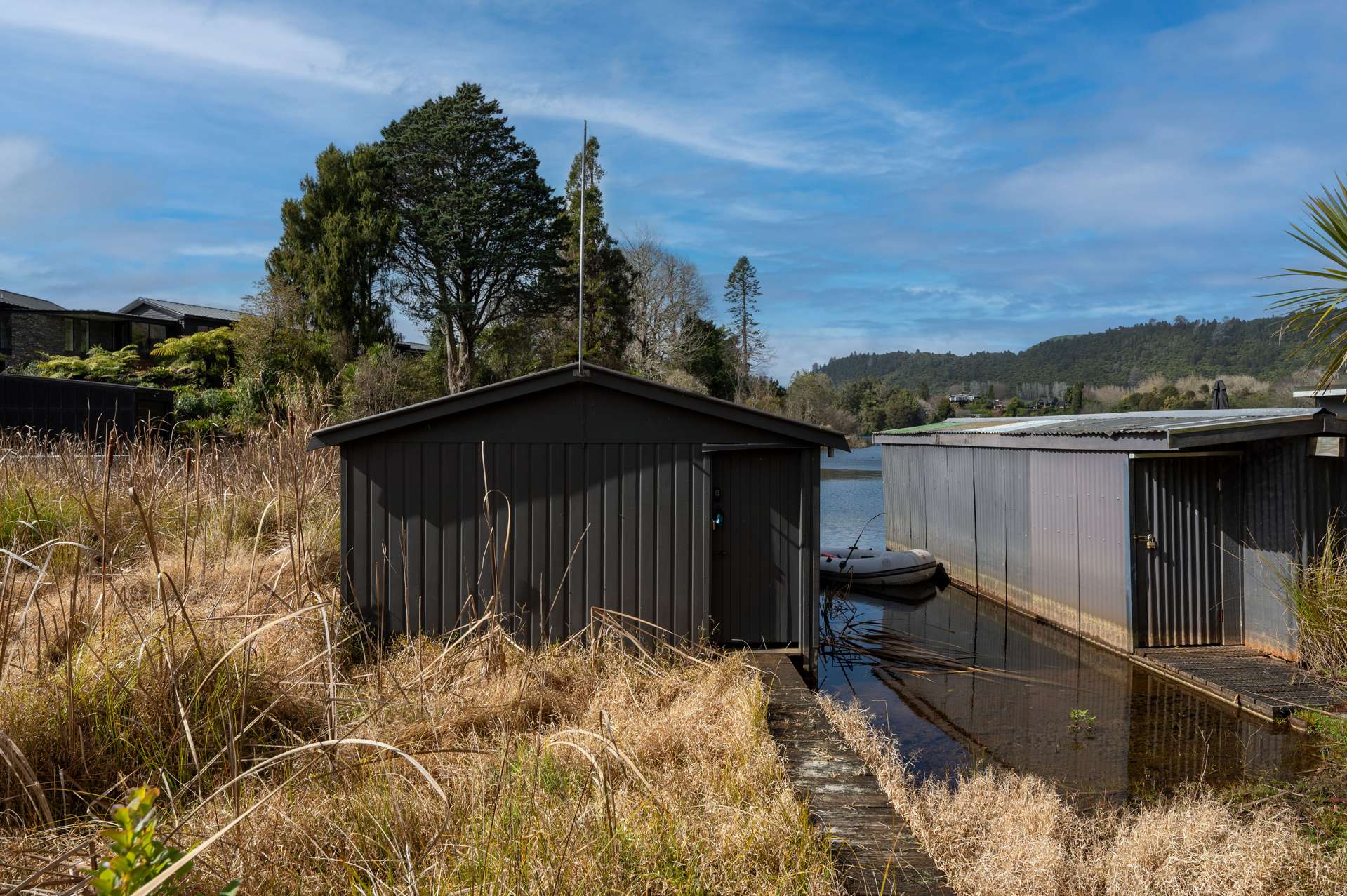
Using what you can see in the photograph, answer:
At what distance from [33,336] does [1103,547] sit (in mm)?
32867

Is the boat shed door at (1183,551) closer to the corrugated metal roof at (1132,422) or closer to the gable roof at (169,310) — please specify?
the corrugated metal roof at (1132,422)

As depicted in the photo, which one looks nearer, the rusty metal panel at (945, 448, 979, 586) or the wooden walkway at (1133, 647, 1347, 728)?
the wooden walkway at (1133, 647, 1347, 728)

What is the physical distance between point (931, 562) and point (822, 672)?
4.90 metres

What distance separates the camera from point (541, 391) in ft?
21.5

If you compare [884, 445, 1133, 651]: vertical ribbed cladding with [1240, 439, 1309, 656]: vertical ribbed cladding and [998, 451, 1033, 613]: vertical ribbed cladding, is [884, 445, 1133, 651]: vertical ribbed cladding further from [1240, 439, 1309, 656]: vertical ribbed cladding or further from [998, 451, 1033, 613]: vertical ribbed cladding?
[1240, 439, 1309, 656]: vertical ribbed cladding

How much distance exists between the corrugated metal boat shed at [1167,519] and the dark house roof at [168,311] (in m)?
30.9

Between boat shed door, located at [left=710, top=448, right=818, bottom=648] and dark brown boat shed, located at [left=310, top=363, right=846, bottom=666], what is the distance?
28cm

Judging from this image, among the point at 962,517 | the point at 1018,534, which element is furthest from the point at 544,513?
the point at 962,517

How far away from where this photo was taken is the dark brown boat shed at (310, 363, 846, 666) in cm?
643

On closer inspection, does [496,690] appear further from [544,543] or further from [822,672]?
[822,672]

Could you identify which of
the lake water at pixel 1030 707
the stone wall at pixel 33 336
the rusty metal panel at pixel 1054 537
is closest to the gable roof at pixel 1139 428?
the rusty metal panel at pixel 1054 537

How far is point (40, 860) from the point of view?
248 cm

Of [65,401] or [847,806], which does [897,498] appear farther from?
[65,401]

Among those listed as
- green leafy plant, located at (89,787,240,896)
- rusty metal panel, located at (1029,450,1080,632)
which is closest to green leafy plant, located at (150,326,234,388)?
rusty metal panel, located at (1029,450,1080,632)
